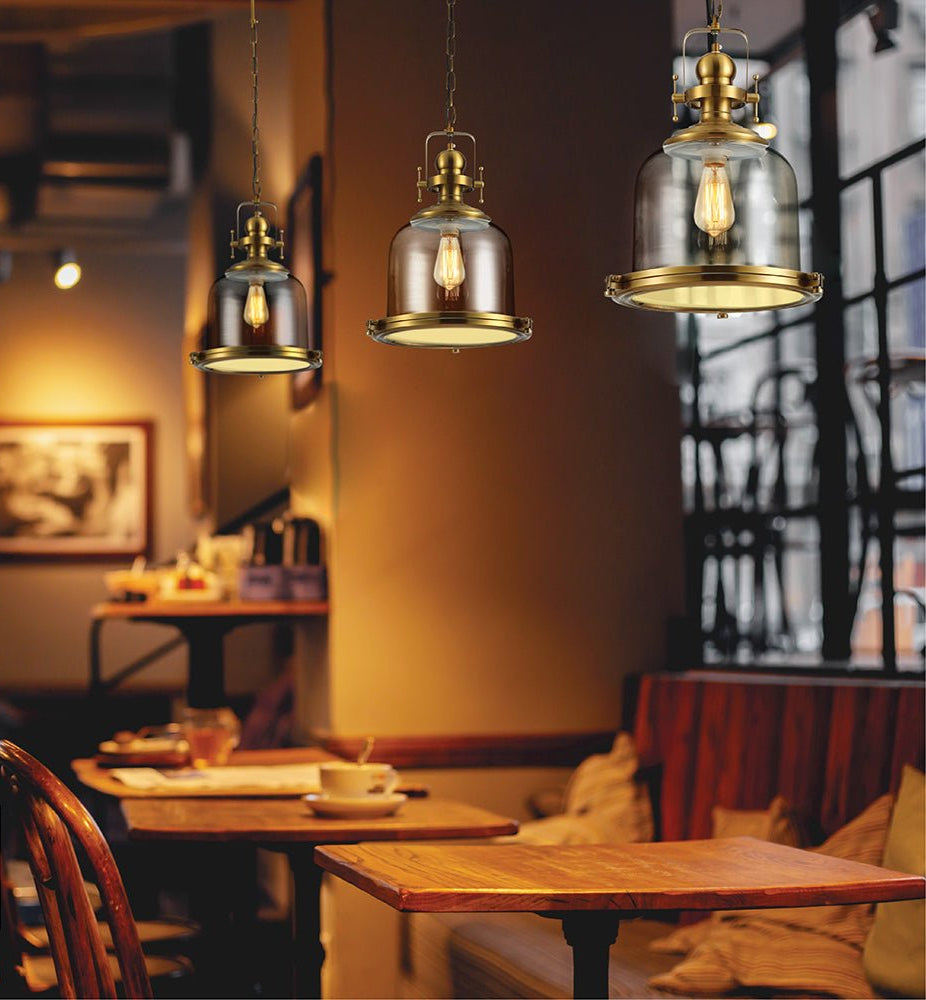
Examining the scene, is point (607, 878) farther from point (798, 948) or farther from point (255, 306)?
point (255, 306)

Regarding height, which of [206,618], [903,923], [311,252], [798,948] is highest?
[311,252]

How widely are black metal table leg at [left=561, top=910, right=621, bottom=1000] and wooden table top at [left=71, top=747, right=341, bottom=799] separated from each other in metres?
1.35

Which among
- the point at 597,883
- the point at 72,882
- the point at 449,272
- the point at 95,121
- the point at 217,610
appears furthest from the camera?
the point at 95,121

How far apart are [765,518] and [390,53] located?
2.24 m

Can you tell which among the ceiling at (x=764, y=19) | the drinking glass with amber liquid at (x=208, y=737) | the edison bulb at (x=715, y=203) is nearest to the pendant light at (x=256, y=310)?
the drinking glass with amber liquid at (x=208, y=737)

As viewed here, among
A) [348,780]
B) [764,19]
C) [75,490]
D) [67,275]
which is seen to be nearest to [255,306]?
[348,780]

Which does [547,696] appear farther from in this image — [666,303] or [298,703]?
[666,303]

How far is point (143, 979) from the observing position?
2.01 meters

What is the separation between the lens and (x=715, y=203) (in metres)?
2.21

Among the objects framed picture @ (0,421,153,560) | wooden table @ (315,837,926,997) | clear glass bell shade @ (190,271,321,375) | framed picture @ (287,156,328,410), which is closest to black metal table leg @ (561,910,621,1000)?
wooden table @ (315,837,926,997)

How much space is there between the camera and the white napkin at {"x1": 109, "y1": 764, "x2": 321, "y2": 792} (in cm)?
370

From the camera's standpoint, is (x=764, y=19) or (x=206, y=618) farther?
(x=764, y=19)

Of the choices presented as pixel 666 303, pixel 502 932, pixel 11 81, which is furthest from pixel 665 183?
pixel 11 81

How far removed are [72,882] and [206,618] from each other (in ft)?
10.2
